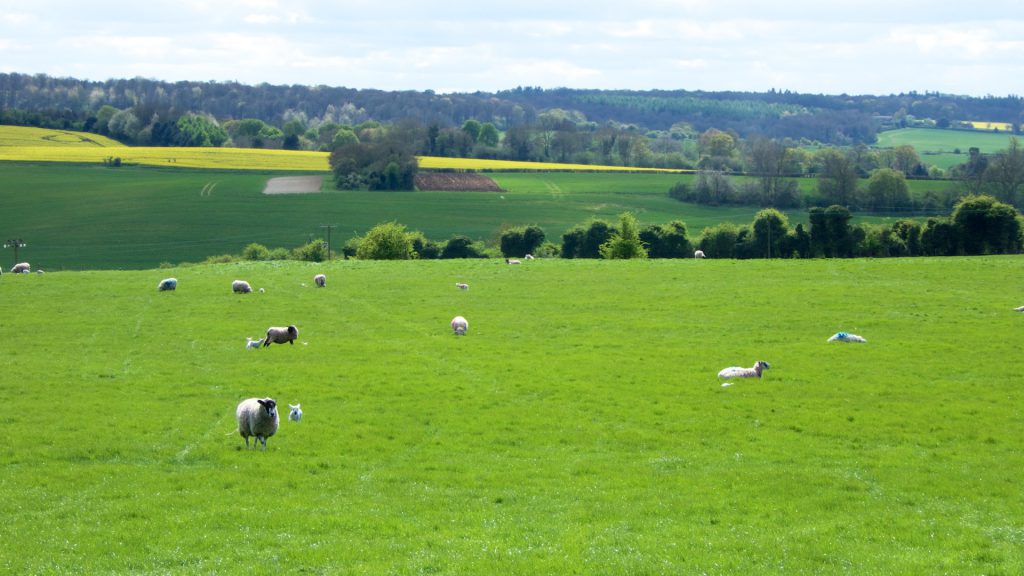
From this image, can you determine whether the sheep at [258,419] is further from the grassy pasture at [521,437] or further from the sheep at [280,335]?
the sheep at [280,335]

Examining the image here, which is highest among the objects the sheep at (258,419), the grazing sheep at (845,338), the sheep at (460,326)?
the sheep at (258,419)

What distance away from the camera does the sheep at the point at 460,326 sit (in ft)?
124

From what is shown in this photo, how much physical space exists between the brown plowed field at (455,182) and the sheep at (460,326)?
102 m

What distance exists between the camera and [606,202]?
449 ft

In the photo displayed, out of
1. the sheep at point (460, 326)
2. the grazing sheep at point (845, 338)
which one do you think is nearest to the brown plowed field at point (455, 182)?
the sheep at point (460, 326)

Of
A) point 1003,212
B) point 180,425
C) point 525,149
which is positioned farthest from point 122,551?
point 525,149

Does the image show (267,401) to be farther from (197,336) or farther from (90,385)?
(197,336)

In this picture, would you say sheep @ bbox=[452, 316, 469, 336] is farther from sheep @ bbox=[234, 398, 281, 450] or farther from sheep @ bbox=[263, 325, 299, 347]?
sheep @ bbox=[234, 398, 281, 450]

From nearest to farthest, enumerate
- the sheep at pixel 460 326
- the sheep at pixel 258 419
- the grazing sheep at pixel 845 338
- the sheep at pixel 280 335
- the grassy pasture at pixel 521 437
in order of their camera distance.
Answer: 1. the grassy pasture at pixel 521 437
2. the sheep at pixel 258 419
3. the grazing sheep at pixel 845 338
4. the sheep at pixel 280 335
5. the sheep at pixel 460 326

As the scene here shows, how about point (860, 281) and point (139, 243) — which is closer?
point (860, 281)

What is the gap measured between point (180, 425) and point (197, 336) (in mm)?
13966

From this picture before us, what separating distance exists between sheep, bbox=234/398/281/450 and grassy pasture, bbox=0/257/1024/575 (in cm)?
50

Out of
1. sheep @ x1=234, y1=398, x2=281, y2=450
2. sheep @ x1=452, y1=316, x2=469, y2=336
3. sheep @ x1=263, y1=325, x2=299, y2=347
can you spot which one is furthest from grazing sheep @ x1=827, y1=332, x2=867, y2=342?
sheep @ x1=234, y1=398, x2=281, y2=450

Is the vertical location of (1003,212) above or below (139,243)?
above
